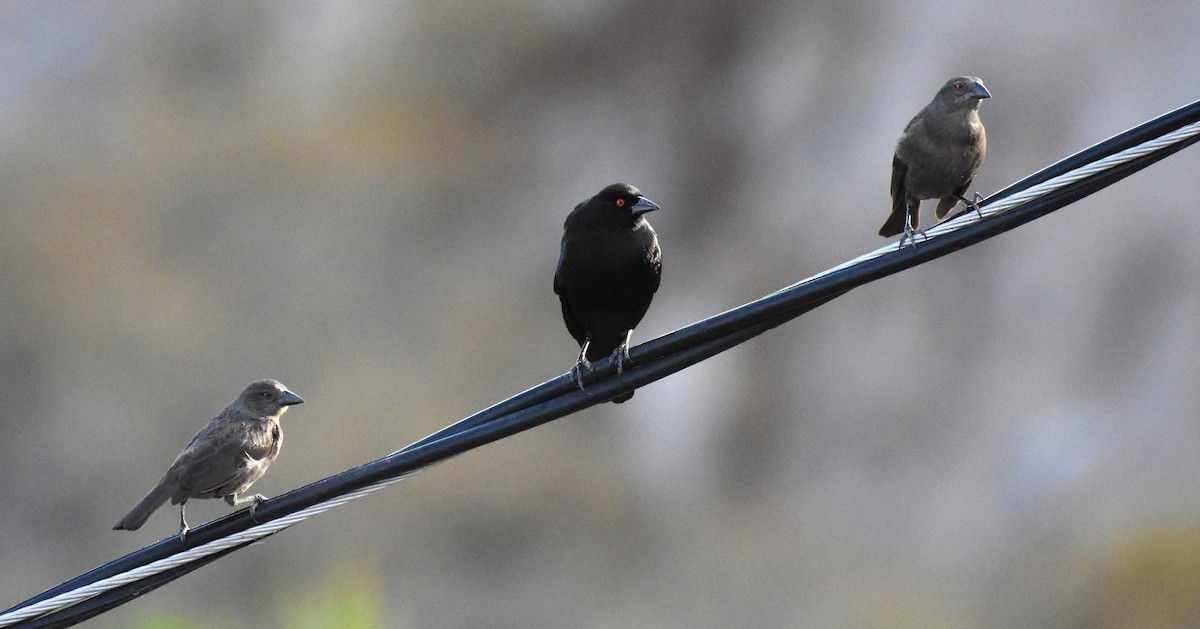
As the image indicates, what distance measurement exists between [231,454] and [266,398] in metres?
0.35

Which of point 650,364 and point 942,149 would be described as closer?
point 650,364

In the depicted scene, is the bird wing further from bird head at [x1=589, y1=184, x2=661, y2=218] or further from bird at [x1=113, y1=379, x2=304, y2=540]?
bird head at [x1=589, y1=184, x2=661, y2=218]

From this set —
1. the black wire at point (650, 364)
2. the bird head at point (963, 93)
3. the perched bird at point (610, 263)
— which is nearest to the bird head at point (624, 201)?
the perched bird at point (610, 263)

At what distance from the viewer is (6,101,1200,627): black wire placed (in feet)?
9.27

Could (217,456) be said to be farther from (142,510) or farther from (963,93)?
(963,93)

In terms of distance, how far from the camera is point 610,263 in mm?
4457

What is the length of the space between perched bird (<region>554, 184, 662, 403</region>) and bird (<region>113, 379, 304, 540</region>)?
1173mm

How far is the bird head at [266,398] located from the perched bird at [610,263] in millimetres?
1251

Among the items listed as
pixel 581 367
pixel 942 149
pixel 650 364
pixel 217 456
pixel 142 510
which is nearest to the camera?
pixel 650 364

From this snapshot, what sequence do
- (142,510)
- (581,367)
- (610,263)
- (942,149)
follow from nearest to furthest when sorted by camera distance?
(581,367) → (142,510) → (610,263) → (942,149)

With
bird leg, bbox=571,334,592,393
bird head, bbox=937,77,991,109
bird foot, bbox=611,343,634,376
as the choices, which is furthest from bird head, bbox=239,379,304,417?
bird head, bbox=937,77,991,109

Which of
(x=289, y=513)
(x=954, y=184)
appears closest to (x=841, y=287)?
(x=289, y=513)

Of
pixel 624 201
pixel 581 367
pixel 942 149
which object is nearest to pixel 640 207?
pixel 624 201

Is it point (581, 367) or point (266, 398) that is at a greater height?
point (266, 398)
